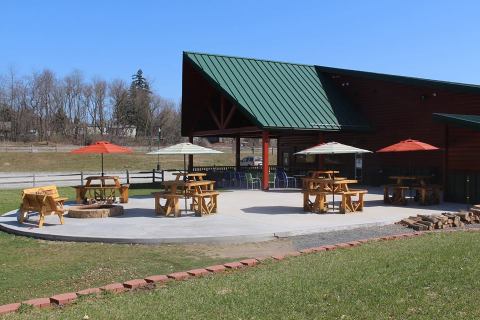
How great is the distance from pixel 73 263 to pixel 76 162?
49312mm

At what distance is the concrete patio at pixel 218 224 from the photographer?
10.3 metres

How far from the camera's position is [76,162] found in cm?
5525

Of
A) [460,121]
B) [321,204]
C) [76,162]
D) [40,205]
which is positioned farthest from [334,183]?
[76,162]

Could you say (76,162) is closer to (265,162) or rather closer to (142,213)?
(265,162)

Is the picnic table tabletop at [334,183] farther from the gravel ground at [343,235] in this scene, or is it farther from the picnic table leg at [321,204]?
the gravel ground at [343,235]

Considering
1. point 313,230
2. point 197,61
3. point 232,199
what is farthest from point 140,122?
point 313,230

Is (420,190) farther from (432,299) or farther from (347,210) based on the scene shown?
(432,299)

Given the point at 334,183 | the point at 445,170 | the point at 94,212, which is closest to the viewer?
the point at 94,212

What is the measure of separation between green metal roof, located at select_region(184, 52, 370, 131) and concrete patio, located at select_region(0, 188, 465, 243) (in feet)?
22.5

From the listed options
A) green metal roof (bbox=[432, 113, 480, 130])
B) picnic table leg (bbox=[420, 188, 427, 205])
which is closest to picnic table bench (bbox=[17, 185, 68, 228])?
picnic table leg (bbox=[420, 188, 427, 205])

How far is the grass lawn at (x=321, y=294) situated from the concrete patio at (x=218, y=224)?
3.39 metres

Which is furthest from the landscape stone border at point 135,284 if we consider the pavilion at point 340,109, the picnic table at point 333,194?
the pavilion at point 340,109

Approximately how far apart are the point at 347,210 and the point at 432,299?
913cm

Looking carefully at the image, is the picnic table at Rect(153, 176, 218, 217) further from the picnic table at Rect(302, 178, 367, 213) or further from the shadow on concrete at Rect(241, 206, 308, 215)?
the picnic table at Rect(302, 178, 367, 213)
